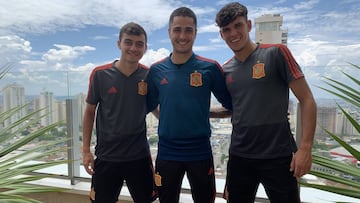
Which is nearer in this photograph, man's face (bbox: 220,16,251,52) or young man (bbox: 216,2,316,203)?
young man (bbox: 216,2,316,203)

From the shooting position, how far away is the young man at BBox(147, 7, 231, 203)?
1.48 meters

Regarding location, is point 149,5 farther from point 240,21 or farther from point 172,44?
point 240,21

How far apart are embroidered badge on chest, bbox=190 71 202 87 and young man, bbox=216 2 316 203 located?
180mm

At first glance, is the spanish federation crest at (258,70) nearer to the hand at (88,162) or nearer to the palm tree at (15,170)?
the palm tree at (15,170)

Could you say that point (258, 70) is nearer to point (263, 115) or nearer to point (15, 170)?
point (263, 115)

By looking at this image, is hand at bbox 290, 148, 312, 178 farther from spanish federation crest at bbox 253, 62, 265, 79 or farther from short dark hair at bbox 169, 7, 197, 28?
short dark hair at bbox 169, 7, 197, 28

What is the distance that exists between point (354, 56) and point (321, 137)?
58 centimetres

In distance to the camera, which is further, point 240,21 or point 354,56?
point 354,56

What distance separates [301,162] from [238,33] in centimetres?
74

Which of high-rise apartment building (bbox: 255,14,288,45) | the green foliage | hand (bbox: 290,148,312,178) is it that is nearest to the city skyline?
high-rise apartment building (bbox: 255,14,288,45)

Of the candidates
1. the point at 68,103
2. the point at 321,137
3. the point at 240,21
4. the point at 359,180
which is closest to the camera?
the point at 359,180

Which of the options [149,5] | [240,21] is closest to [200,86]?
[240,21]

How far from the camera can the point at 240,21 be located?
1409mm

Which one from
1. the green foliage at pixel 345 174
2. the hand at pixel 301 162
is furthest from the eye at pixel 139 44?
the green foliage at pixel 345 174
